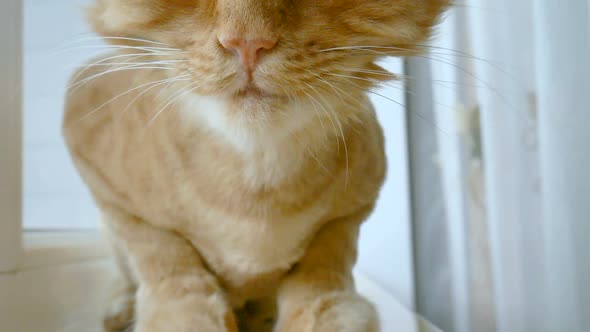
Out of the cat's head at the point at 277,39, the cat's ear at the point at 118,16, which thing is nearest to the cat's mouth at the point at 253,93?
the cat's head at the point at 277,39

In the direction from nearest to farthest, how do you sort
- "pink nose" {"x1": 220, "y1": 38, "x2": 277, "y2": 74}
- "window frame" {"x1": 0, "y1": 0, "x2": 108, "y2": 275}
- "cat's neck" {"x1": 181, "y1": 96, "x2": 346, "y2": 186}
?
1. "pink nose" {"x1": 220, "y1": 38, "x2": 277, "y2": 74}
2. "cat's neck" {"x1": 181, "y1": 96, "x2": 346, "y2": 186}
3. "window frame" {"x1": 0, "y1": 0, "x2": 108, "y2": 275}

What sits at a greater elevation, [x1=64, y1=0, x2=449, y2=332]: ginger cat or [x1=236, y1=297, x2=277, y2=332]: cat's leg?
[x1=64, y1=0, x2=449, y2=332]: ginger cat

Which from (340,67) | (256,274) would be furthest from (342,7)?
(256,274)

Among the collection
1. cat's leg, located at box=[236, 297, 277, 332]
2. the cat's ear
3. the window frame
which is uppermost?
the cat's ear

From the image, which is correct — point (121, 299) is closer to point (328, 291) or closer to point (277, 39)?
point (328, 291)

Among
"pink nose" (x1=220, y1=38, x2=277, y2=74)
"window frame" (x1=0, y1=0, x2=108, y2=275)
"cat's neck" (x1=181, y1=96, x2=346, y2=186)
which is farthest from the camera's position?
"window frame" (x1=0, y1=0, x2=108, y2=275)

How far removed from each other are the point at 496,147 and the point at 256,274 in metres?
0.52

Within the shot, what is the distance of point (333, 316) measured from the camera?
0.69 meters

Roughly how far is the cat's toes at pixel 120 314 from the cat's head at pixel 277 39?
0.47 m

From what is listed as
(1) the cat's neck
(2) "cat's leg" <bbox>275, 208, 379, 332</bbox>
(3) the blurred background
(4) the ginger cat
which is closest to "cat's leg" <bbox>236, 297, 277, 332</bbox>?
(4) the ginger cat

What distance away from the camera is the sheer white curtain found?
74cm

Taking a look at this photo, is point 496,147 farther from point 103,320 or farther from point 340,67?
point 103,320

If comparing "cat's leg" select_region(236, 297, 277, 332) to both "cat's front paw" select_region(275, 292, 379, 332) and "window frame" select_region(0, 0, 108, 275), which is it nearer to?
"cat's front paw" select_region(275, 292, 379, 332)

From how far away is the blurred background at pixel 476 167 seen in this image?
2.46 ft
